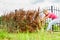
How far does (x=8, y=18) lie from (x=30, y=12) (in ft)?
5.36

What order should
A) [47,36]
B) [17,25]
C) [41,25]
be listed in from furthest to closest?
1. [17,25]
2. [47,36]
3. [41,25]

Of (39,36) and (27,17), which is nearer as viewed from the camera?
(39,36)

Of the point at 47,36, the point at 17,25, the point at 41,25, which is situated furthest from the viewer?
the point at 17,25

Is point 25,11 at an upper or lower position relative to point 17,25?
upper

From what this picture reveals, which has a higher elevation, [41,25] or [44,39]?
[41,25]

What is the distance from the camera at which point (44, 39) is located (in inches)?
225

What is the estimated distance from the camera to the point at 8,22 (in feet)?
52.3

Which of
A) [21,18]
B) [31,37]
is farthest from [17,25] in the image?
[31,37]

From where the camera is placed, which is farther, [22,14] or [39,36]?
[22,14]

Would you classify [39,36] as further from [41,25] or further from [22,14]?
[22,14]

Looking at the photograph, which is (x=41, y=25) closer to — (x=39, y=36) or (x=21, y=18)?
(x=39, y=36)

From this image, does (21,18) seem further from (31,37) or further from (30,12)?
(31,37)

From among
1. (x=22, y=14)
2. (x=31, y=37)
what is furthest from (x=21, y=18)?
(x=31, y=37)

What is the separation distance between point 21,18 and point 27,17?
0.46 m
